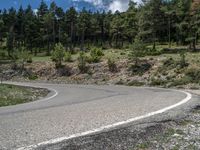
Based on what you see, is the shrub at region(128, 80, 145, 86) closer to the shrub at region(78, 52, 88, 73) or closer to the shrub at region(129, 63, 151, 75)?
the shrub at region(129, 63, 151, 75)

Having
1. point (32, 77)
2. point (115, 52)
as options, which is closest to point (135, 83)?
point (32, 77)

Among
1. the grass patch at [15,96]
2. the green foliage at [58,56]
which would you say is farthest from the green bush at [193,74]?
the green foliage at [58,56]

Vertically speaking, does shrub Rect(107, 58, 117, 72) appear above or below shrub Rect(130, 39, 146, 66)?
below

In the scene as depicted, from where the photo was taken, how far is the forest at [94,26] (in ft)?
214

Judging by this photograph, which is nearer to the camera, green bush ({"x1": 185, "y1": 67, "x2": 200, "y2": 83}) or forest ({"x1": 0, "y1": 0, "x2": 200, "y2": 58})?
green bush ({"x1": 185, "y1": 67, "x2": 200, "y2": 83})

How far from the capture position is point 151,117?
33.5 feet

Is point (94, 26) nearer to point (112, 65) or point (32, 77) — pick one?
point (32, 77)

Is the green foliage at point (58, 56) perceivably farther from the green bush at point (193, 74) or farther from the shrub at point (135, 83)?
the green bush at point (193, 74)

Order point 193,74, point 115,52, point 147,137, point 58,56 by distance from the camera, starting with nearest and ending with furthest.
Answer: point 147,137 → point 193,74 → point 58,56 → point 115,52

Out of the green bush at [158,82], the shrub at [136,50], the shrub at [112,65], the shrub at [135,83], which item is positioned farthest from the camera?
the shrub at [112,65]

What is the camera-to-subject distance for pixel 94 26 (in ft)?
333

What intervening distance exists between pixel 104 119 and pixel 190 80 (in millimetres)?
27422

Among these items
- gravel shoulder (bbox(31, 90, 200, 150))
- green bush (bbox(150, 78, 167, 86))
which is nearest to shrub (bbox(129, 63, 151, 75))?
green bush (bbox(150, 78, 167, 86))

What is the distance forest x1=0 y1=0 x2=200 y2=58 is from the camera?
65338 millimetres
